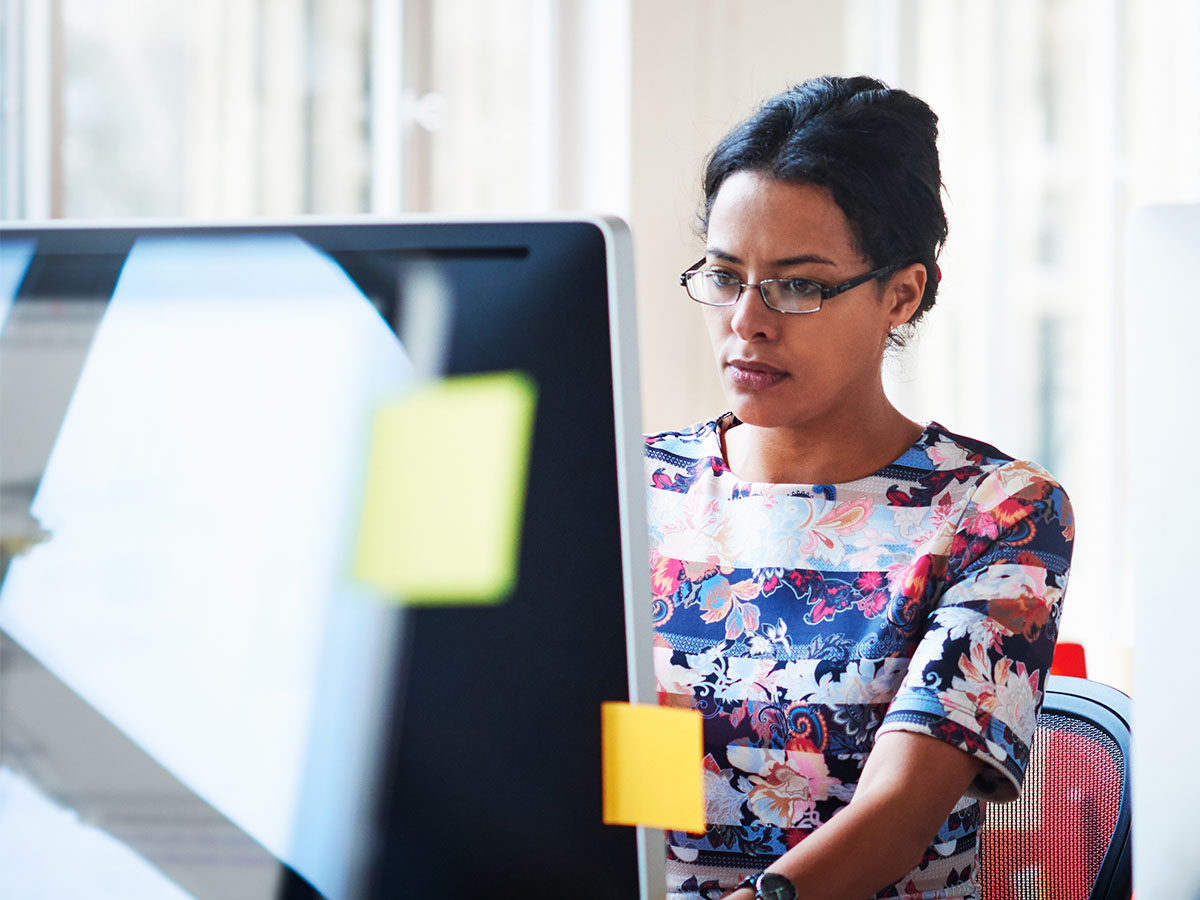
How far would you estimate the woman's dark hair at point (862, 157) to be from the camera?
120 centimetres

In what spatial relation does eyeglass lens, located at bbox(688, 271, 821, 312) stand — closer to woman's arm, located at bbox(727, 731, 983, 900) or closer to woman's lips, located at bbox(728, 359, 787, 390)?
woman's lips, located at bbox(728, 359, 787, 390)

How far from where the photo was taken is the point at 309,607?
1.92ft

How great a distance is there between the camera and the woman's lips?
3.85ft

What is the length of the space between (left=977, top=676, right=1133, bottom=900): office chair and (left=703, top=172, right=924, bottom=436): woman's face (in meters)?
0.39

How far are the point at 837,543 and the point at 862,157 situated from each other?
38 centimetres

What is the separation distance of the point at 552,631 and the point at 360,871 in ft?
0.48

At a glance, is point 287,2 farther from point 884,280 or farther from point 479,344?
point 479,344

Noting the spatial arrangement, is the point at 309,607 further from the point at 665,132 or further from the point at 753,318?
the point at 665,132

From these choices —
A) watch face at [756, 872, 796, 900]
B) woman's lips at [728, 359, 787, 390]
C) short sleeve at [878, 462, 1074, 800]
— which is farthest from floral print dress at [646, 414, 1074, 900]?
watch face at [756, 872, 796, 900]

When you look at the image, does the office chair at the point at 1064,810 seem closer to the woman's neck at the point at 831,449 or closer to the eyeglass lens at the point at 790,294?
the woman's neck at the point at 831,449

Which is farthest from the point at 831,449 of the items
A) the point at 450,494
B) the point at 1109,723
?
the point at 450,494

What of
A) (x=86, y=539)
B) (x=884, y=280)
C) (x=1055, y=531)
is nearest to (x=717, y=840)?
(x=1055, y=531)

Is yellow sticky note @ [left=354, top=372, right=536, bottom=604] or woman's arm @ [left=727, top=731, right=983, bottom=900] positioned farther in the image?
woman's arm @ [left=727, top=731, right=983, bottom=900]

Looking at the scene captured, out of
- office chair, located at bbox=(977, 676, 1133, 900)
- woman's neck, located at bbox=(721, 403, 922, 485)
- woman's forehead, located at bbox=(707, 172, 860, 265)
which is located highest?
woman's forehead, located at bbox=(707, 172, 860, 265)
